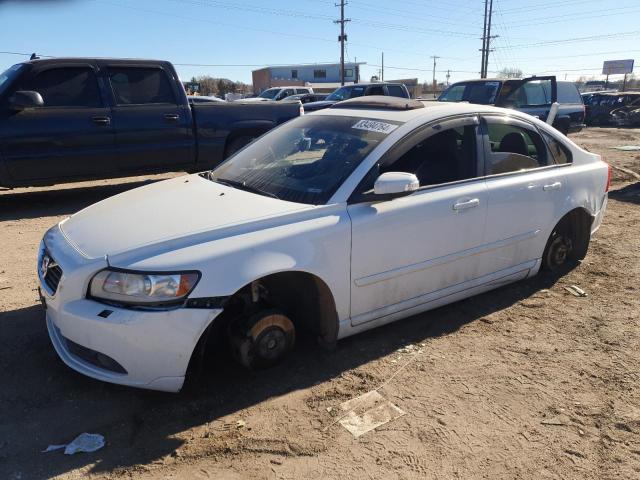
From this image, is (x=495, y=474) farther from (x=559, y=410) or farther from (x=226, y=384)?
(x=226, y=384)

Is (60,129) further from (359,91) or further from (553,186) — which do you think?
(359,91)

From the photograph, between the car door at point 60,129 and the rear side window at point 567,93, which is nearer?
the car door at point 60,129

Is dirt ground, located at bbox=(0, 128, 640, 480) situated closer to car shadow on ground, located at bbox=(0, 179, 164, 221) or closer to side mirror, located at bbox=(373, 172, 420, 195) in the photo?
side mirror, located at bbox=(373, 172, 420, 195)

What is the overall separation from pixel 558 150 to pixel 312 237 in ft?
8.92

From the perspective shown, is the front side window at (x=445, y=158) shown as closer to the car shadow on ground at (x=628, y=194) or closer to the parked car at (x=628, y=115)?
the car shadow on ground at (x=628, y=194)

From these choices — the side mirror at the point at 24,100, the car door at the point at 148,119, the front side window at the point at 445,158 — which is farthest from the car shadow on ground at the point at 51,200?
the front side window at the point at 445,158

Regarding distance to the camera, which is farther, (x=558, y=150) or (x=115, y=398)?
(x=558, y=150)

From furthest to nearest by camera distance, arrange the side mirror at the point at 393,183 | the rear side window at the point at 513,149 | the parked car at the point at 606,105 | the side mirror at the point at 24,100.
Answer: the parked car at the point at 606,105
the side mirror at the point at 24,100
the rear side window at the point at 513,149
the side mirror at the point at 393,183

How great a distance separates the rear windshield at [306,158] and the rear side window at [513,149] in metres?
0.95

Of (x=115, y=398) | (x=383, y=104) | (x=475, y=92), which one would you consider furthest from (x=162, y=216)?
(x=475, y=92)

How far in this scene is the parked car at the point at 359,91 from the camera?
50.9ft

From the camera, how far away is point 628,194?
855 centimetres

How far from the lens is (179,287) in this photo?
2.63 m

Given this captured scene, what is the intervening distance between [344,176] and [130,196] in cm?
162
